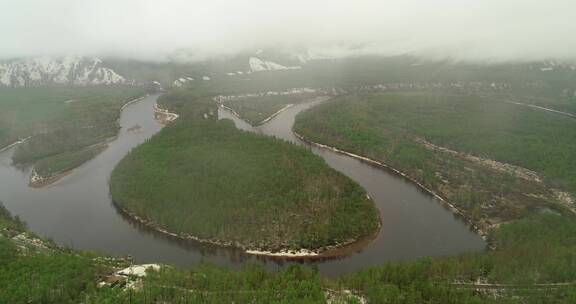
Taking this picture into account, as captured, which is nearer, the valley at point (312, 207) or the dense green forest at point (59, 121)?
the valley at point (312, 207)

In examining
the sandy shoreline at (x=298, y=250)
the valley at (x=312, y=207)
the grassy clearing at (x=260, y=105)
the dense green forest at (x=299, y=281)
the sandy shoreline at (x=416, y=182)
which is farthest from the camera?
the grassy clearing at (x=260, y=105)

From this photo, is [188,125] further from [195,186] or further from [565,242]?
[565,242]

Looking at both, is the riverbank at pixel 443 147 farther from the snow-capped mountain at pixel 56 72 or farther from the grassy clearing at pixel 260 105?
the snow-capped mountain at pixel 56 72

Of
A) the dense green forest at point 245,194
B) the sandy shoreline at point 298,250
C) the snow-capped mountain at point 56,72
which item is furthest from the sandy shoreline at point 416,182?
the snow-capped mountain at point 56,72

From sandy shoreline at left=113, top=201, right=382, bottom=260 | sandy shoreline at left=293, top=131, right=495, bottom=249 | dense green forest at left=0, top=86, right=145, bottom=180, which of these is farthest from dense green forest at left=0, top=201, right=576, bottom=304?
dense green forest at left=0, top=86, right=145, bottom=180

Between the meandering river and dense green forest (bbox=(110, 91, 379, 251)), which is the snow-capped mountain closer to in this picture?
the meandering river

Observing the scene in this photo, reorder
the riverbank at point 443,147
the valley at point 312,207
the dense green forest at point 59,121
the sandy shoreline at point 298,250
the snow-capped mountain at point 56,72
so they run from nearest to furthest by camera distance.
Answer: the valley at point 312,207 → the sandy shoreline at point 298,250 → the riverbank at point 443,147 → the dense green forest at point 59,121 → the snow-capped mountain at point 56,72

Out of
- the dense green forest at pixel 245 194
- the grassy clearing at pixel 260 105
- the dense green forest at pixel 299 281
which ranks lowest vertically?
the dense green forest at pixel 299 281

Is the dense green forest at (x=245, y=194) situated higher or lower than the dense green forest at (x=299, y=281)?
higher

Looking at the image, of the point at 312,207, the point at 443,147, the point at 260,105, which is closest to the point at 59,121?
the point at 260,105
